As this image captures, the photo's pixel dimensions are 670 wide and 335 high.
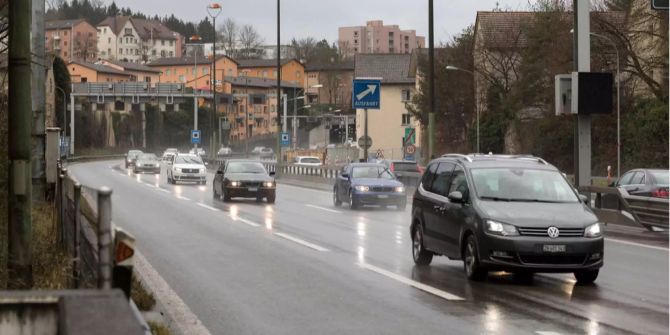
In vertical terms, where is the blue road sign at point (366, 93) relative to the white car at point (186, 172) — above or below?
above

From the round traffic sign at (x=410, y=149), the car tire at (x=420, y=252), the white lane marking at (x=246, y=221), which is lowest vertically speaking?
the white lane marking at (x=246, y=221)

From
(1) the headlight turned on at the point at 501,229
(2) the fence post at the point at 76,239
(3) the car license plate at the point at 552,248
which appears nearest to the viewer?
(2) the fence post at the point at 76,239

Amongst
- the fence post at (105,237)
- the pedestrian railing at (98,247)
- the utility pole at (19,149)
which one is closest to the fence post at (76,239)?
the pedestrian railing at (98,247)

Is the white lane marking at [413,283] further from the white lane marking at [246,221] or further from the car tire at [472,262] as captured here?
the white lane marking at [246,221]

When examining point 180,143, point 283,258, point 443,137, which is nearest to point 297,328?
point 283,258

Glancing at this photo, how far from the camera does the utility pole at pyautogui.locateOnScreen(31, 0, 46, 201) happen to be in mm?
20250

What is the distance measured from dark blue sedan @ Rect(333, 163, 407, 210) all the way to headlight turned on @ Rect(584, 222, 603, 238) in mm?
20599

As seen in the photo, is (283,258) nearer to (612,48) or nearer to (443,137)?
(612,48)

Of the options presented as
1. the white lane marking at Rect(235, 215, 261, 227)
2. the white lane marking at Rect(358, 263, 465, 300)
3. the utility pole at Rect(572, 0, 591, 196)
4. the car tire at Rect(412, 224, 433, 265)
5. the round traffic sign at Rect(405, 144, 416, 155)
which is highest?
the utility pole at Rect(572, 0, 591, 196)

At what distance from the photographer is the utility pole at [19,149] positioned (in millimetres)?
10016

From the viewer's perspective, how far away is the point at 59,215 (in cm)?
1561

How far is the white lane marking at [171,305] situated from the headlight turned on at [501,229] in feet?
13.3

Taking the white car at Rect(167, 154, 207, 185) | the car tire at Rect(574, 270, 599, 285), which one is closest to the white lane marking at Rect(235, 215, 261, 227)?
the car tire at Rect(574, 270, 599, 285)

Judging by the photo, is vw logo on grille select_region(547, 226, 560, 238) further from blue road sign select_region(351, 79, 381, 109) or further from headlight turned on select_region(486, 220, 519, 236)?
blue road sign select_region(351, 79, 381, 109)
